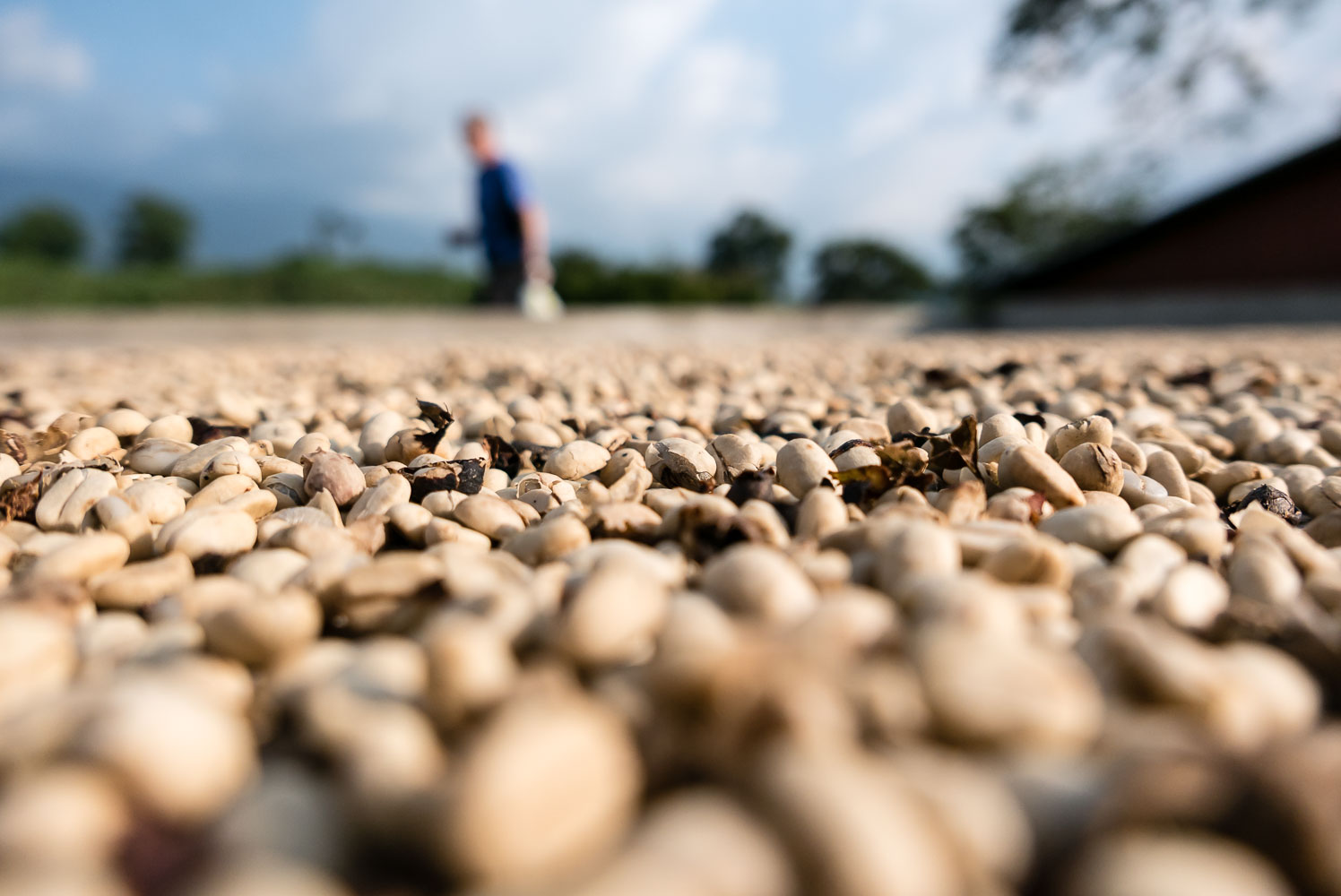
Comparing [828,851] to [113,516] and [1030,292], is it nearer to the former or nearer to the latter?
[113,516]

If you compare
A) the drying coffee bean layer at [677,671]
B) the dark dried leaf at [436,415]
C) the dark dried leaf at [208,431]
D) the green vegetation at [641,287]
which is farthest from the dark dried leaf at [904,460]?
the green vegetation at [641,287]

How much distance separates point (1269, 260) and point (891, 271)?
1896 cm

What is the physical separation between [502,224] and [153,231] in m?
31.0

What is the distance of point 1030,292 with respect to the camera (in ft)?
37.1

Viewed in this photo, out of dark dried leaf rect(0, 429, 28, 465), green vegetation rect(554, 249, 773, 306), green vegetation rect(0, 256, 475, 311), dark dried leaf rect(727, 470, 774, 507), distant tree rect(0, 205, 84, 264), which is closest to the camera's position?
dark dried leaf rect(727, 470, 774, 507)

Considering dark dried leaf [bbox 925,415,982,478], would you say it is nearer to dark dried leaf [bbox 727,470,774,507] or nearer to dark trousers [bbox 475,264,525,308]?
dark dried leaf [bbox 727,470,774,507]

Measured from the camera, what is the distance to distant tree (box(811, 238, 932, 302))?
90.1ft

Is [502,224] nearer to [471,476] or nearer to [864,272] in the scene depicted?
[471,476]

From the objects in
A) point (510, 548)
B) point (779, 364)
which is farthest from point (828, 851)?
point (779, 364)

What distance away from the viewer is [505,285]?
657cm

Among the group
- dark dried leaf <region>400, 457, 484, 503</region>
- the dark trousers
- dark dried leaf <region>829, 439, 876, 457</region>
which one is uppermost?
the dark trousers

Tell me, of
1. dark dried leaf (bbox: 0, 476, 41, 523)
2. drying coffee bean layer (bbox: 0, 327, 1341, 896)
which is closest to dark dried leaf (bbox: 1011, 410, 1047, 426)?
drying coffee bean layer (bbox: 0, 327, 1341, 896)

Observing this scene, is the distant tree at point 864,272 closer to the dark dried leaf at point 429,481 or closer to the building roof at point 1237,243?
the building roof at point 1237,243

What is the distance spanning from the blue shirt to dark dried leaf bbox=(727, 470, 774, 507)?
5.12m
